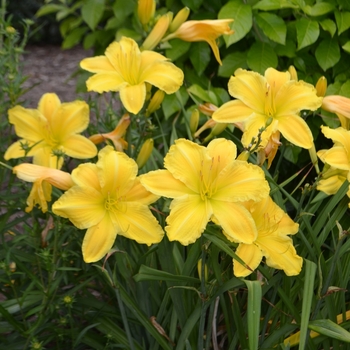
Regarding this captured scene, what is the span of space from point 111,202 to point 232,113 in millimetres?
455

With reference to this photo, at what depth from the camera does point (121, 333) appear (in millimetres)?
1798

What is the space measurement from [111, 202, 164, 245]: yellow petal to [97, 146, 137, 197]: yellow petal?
46 mm

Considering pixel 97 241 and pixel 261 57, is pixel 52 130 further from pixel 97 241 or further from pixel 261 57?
pixel 261 57

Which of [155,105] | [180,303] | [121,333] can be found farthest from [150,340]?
[155,105]

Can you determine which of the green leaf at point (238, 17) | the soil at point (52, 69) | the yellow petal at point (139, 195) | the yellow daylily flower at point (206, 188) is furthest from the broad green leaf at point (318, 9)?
the soil at point (52, 69)

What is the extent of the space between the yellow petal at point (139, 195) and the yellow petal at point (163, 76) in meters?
0.38

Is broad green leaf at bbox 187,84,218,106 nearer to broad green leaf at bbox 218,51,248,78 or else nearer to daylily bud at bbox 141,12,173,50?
broad green leaf at bbox 218,51,248,78

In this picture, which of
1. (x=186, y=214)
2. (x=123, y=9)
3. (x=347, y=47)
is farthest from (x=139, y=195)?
(x=123, y=9)

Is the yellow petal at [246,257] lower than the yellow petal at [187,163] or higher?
lower

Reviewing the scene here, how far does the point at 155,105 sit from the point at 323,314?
832 mm

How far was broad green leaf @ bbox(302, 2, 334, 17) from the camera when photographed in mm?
2303

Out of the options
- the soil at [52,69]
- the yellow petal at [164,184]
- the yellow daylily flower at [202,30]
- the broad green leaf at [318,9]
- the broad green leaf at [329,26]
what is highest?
the yellow daylily flower at [202,30]

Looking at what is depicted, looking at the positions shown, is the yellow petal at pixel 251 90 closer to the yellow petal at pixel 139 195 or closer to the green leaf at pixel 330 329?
the yellow petal at pixel 139 195

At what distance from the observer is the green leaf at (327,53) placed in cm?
241
